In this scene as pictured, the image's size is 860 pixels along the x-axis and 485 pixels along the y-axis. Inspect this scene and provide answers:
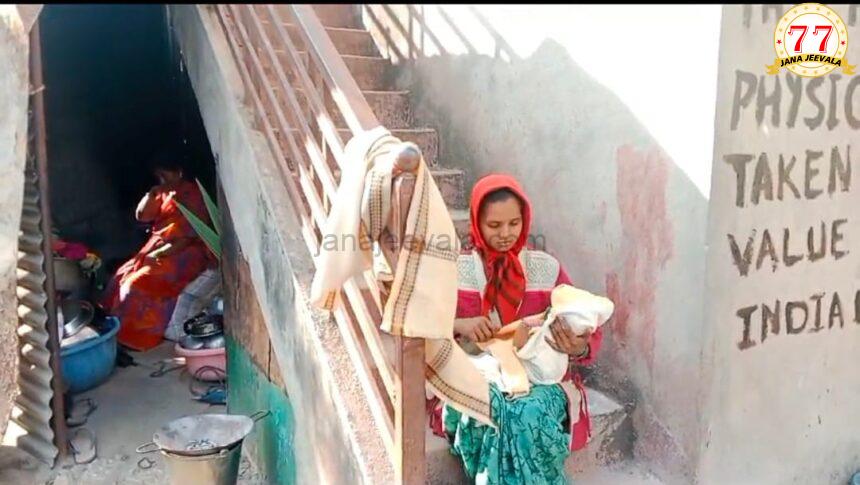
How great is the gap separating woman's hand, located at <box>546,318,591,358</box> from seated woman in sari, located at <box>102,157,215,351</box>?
14.6ft

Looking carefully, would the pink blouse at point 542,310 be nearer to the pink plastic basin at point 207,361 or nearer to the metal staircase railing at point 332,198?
the metal staircase railing at point 332,198

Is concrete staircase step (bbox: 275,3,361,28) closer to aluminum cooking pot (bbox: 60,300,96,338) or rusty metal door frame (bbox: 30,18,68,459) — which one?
rusty metal door frame (bbox: 30,18,68,459)

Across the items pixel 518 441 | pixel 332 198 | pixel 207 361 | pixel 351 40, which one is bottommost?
pixel 207 361

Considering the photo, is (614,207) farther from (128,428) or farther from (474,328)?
(128,428)

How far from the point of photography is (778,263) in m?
2.56

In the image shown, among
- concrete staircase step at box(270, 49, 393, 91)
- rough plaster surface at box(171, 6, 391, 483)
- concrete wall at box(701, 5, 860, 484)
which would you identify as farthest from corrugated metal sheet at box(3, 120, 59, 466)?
concrete wall at box(701, 5, 860, 484)

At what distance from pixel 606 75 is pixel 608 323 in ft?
3.24

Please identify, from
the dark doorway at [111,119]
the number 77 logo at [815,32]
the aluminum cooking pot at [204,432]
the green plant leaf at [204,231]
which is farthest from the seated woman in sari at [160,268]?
the number 77 logo at [815,32]

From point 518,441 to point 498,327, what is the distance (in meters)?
0.43

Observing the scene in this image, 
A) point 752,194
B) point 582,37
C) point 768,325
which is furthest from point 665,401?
point 582,37

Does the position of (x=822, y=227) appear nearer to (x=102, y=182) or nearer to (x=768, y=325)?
(x=768, y=325)

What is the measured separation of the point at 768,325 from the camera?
2.60m

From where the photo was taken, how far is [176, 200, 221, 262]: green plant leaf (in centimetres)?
568

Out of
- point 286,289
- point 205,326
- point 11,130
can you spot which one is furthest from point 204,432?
point 205,326
